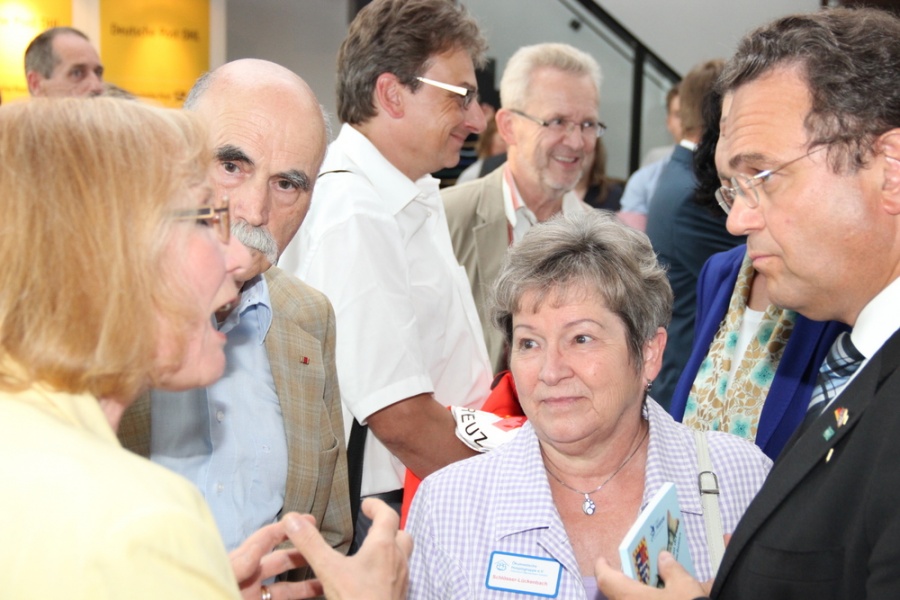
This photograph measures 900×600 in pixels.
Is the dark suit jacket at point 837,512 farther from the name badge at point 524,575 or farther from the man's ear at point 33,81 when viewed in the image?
the man's ear at point 33,81

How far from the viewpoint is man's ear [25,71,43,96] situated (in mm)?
4934

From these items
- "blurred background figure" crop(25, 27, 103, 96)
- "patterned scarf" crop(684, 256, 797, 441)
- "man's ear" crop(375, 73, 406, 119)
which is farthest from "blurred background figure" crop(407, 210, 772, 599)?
"blurred background figure" crop(25, 27, 103, 96)

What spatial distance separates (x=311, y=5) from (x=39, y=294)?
29.8 feet

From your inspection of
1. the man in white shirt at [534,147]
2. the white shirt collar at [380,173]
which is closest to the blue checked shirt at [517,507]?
the white shirt collar at [380,173]

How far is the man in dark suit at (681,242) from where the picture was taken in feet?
11.5

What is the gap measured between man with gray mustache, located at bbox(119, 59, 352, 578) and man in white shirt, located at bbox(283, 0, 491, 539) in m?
0.19

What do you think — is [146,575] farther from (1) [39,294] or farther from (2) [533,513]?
(2) [533,513]

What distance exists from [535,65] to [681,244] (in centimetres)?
114

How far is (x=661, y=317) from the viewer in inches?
94.0

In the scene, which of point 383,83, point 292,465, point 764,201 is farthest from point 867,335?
point 383,83

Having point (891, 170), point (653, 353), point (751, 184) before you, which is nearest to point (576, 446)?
point (653, 353)

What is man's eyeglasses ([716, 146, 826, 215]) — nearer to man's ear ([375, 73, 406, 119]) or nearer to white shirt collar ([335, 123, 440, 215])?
white shirt collar ([335, 123, 440, 215])

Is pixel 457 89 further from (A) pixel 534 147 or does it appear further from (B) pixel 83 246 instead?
(B) pixel 83 246

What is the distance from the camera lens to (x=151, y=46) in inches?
310
